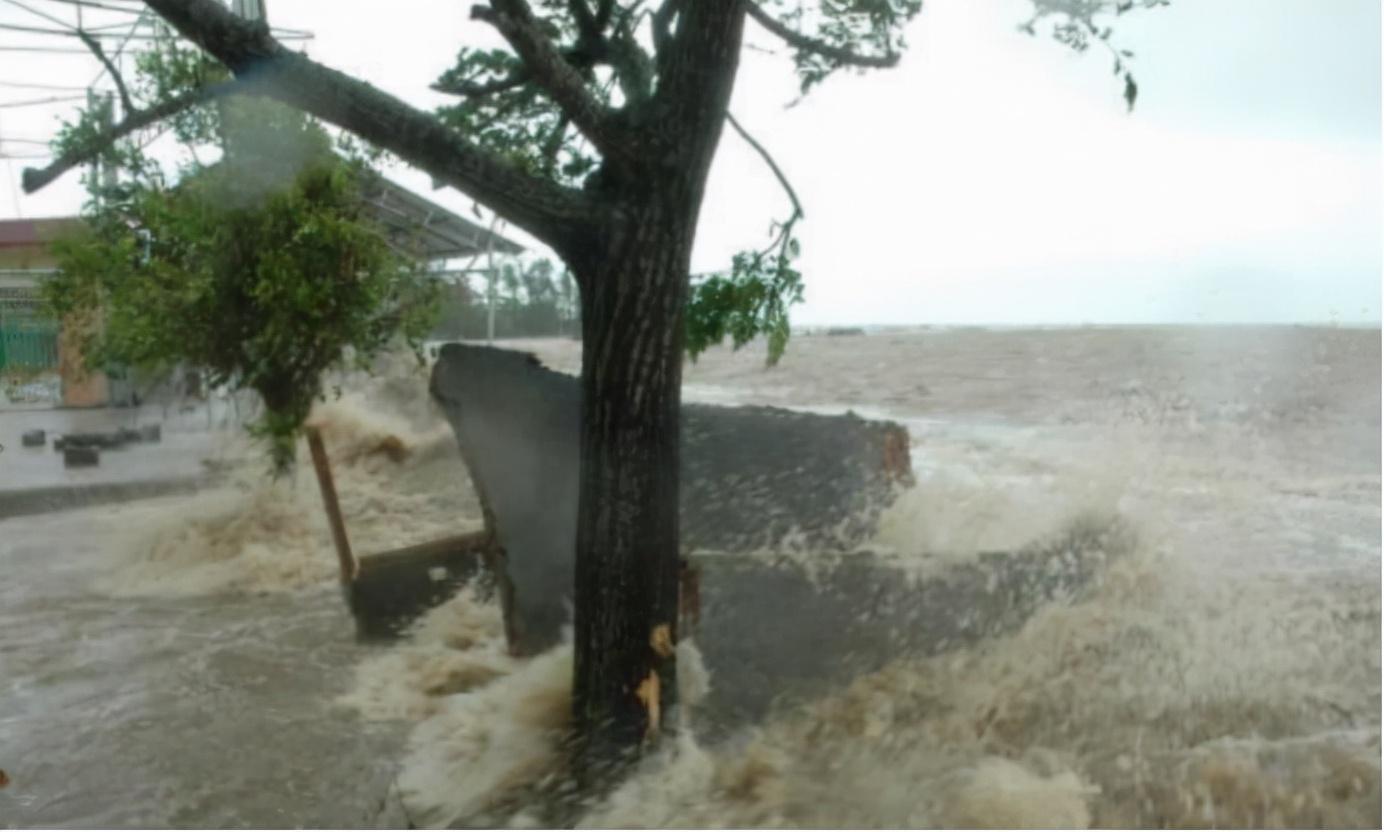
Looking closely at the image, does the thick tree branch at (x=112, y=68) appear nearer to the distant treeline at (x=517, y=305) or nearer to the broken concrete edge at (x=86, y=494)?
the distant treeline at (x=517, y=305)

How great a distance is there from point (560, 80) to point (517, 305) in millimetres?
994

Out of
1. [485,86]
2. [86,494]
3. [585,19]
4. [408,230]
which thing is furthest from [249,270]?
[585,19]

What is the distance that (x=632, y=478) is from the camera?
132 inches

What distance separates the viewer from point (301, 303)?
4.84 metres

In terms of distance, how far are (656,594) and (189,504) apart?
373 cm

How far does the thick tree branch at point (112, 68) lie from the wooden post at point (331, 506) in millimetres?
1861

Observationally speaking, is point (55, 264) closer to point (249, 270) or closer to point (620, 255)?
point (249, 270)

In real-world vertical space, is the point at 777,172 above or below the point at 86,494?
above

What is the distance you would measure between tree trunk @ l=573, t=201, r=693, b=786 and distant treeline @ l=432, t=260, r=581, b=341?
257mm

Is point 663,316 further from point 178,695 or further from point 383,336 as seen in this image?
point 178,695

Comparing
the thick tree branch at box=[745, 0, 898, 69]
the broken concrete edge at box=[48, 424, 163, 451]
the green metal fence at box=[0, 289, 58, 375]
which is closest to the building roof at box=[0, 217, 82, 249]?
Result: the green metal fence at box=[0, 289, 58, 375]

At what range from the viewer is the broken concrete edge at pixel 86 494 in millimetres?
5273

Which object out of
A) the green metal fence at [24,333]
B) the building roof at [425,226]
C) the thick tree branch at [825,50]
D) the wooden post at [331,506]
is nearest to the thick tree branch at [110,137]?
the green metal fence at [24,333]

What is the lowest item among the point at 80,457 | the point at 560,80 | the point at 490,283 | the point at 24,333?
the point at 80,457
